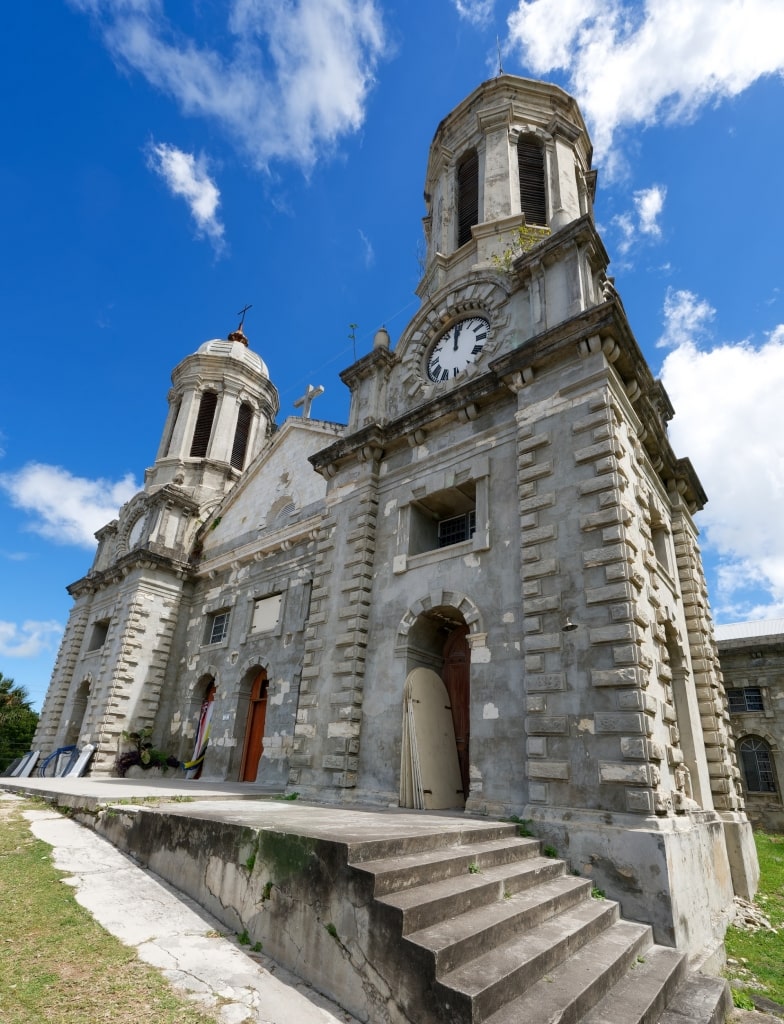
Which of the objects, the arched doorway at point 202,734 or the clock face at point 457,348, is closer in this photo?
the clock face at point 457,348

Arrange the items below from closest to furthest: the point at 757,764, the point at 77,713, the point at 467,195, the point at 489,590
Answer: the point at 489,590 < the point at 467,195 < the point at 77,713 < the point at 757,764

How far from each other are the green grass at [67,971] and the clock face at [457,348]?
11720 mm

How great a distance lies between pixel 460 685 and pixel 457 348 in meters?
7.87

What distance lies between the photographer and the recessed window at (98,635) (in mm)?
23375

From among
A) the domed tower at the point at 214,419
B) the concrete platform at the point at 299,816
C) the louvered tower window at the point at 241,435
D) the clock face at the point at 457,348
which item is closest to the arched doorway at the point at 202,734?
the concrete platform at the point at 299,816

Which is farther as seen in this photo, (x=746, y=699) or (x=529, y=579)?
(x=746, y=699)

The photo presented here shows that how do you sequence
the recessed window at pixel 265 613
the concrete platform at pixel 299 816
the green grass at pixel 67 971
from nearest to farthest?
the green grass at pixel 67 971, the concrete platform at pixel 299 816, the recessed window at pixel 265 613

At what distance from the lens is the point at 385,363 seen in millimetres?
15336

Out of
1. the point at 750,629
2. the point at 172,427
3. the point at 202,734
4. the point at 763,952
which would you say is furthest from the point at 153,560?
the point at 750,629

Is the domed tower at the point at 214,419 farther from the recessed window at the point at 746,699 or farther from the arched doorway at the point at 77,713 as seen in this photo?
the recessed window at the point at 746,699

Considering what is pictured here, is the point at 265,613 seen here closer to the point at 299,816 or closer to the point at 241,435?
the point at 299,816

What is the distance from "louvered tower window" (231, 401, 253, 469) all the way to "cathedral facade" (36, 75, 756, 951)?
18.9 ft

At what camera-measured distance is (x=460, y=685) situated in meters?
11.8

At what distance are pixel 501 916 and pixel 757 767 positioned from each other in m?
26.4
